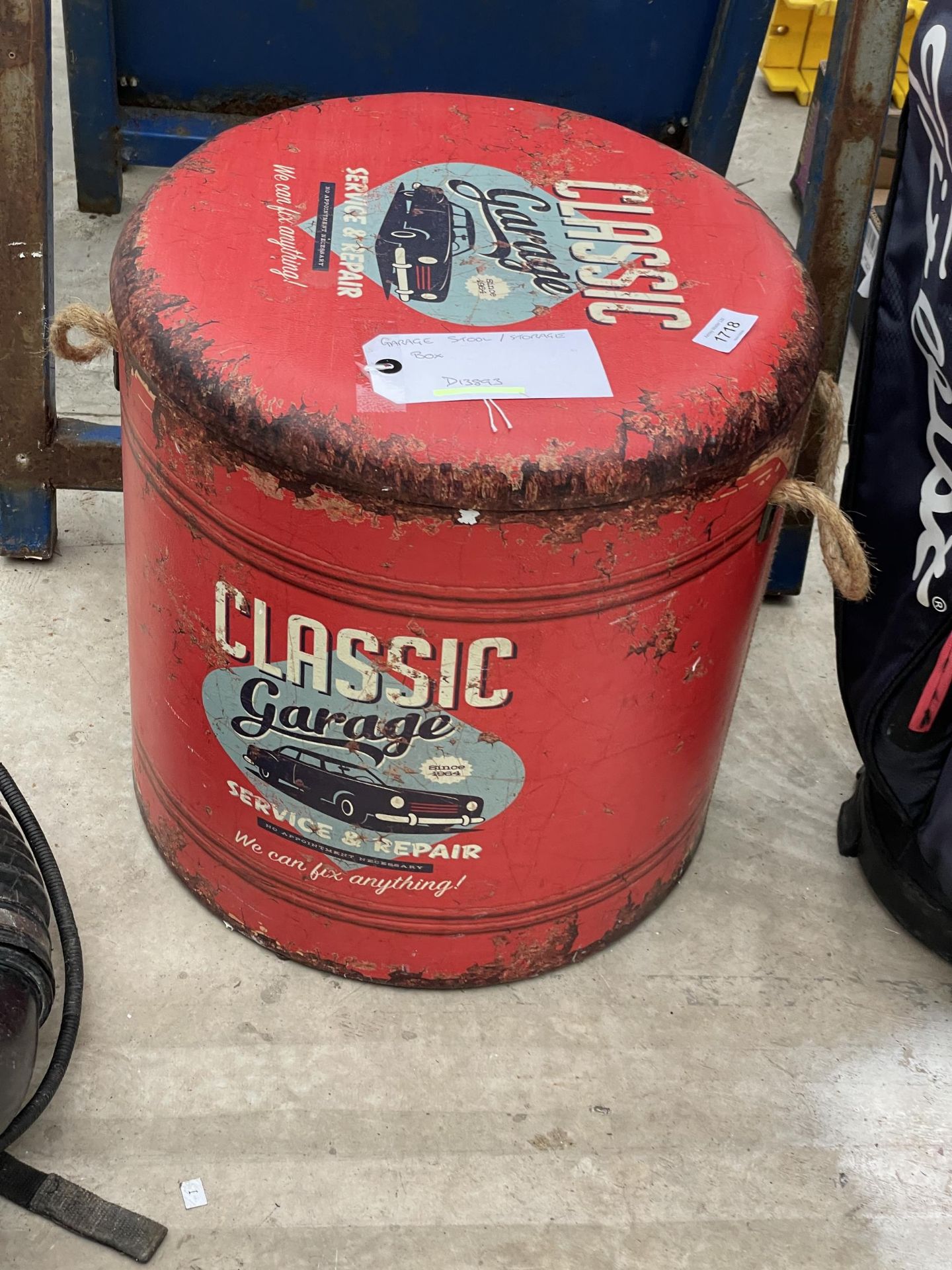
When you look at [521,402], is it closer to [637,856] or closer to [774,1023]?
[637,856]

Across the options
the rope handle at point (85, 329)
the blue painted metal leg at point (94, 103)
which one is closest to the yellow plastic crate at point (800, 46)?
the blue painted metal leg at point (94, 103)

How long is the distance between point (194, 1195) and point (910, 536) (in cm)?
100

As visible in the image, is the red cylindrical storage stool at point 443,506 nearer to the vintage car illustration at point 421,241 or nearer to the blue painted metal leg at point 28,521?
the vintage car illustration at point 421,241

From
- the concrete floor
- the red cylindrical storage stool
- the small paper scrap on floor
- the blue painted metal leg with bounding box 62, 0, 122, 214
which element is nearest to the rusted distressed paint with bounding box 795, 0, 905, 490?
the red cylindrical storage stool

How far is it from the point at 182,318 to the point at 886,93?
3.14 feet

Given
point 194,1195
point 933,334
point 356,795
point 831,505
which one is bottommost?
point 194,1195

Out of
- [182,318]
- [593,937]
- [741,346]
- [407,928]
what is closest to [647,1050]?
[593,937]

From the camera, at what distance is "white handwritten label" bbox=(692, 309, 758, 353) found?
1167 mm

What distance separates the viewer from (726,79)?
217cm

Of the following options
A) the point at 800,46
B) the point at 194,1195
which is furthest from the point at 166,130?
the point at 194,1195

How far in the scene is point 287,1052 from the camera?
1.41 metres

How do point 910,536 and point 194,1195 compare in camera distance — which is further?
point 910,536

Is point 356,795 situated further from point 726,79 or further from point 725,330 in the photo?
point 726,79

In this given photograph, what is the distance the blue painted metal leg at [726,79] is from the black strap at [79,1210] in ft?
5.99
